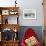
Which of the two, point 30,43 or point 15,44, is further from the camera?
point 15,44

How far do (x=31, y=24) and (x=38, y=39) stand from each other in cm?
57

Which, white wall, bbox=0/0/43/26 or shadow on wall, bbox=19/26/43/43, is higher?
white wall, bbox=0/0/43/26

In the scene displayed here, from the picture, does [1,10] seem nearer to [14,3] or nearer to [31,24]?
[14,3]

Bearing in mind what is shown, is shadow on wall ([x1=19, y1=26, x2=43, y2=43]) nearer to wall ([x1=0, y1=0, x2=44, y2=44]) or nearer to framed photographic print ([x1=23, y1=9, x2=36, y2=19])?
wall ([x1=0, y1=0, x2=44, y2=44])

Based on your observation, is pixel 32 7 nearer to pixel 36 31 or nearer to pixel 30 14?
pixel 30 14

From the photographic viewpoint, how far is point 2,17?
5062mm

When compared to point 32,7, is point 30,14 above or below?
below

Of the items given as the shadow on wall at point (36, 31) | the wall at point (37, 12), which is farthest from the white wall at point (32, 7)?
the shadow on wall at point (36, 31)

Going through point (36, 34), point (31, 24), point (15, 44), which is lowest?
point (15, 44)

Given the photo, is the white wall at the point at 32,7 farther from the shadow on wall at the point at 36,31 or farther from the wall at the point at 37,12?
the shadow on wall at the point at 36,31

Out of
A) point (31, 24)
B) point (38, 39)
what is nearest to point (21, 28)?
point (31, 24)

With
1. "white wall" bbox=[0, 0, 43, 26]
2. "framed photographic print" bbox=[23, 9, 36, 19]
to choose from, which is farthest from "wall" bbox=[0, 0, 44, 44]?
"framed photographic print" bbox=[23, 9, 36, 19]

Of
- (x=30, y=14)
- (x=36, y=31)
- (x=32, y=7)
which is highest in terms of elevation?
(x=32, y=7)

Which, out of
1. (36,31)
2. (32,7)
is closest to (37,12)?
(32,7)
